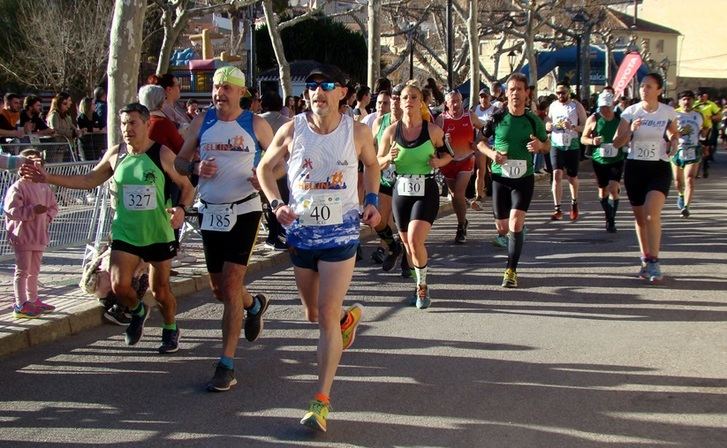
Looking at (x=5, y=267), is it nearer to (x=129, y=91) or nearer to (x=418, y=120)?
(x=129, y=91)

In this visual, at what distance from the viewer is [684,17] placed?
291ft

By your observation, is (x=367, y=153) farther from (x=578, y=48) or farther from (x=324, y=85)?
(x=578, y=48)

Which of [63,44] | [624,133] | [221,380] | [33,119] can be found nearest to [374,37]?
[33,119]

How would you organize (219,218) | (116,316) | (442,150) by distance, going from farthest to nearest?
1. (442,150)
2. (116,316)
3. (219,218)

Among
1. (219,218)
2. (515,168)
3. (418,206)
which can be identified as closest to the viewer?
(219,218)

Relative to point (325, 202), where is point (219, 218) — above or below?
below

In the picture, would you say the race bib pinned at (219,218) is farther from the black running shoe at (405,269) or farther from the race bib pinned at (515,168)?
the black running shoe at (405,269)

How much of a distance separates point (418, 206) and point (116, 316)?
2849 mm

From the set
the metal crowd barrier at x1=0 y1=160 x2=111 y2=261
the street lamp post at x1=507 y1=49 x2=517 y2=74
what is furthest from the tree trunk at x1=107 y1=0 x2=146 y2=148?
the street lamp post at x1=507 y1=49 x2=517 y2=74

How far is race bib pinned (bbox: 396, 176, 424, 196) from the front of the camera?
29.5ft

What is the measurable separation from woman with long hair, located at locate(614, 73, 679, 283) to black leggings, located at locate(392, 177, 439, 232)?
2.31 meters

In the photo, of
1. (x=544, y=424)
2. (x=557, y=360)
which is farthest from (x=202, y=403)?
(x=557, y=360)

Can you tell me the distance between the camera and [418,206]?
353 inches

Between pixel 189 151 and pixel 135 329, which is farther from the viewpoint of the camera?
pixel 135 329
